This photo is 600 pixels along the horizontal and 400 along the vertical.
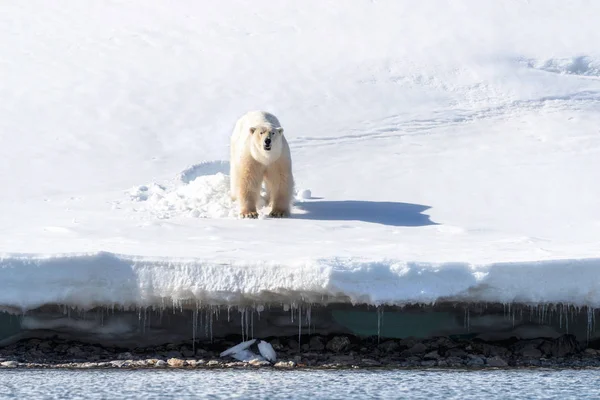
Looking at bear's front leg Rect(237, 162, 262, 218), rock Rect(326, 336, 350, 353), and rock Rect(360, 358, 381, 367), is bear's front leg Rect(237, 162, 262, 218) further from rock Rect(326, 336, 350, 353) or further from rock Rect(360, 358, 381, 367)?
rock Rect(360, 358, 381, 367)

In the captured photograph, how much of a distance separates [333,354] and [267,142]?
2974 mm

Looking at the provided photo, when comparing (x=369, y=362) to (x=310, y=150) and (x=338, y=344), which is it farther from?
(x=310, y=150)

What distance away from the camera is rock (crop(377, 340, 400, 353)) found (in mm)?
8625

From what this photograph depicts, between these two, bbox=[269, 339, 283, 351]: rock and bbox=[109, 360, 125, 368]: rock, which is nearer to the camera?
bbox=[109, 360, 125, 368]: rock

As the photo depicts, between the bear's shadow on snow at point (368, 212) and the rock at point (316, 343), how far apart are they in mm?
2184

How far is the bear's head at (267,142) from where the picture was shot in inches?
429

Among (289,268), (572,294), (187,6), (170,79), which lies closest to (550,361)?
(572,294)

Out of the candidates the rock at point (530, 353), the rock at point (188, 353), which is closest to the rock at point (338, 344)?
the rock at point (188, 353)

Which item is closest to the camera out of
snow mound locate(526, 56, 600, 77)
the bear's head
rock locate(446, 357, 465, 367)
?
rock locate(446, 357, 465, 367)

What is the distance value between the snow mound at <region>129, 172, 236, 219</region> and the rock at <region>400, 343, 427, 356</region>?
303cm

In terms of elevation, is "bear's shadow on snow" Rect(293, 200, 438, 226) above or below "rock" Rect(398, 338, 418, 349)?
above

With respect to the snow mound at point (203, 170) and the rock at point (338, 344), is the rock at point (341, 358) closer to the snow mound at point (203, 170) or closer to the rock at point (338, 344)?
the rock at point (338, 344)

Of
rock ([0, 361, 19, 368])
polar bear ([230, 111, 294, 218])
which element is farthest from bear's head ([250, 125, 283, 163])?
rock ([0, 361, 19, 368])

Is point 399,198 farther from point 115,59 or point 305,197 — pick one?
point 115,59
